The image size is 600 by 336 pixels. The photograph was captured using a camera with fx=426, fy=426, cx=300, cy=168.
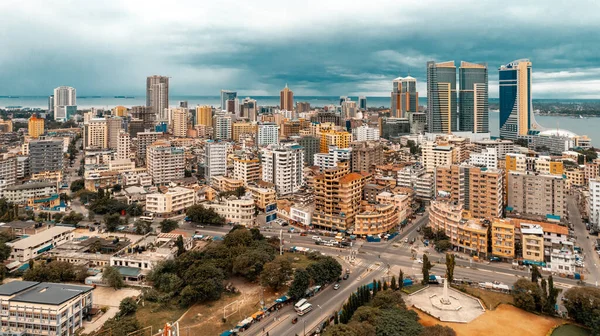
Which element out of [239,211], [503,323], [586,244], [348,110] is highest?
[348,110]

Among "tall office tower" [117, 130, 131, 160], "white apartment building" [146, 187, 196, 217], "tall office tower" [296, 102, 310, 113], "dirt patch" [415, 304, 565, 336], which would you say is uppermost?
"tall office tower" [296, 102, 310, 113]

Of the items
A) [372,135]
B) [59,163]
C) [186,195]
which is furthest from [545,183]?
→ [59,163]

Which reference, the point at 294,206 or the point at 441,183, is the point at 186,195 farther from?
the point at 441,183

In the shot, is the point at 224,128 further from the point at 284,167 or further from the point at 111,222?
the point at 111,222

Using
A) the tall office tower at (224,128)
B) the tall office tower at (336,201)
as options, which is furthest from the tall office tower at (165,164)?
the tall office tower at (224,128)

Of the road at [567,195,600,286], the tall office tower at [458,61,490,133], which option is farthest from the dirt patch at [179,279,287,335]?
the tall office tower at [458,61,490,133]

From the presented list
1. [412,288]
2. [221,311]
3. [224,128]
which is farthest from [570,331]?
[224,128]

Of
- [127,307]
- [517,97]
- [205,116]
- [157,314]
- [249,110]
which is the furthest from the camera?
[249,110]

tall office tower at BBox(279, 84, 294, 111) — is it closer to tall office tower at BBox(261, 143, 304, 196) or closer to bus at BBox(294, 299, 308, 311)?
tall office tower at BBox(261, 143, 304, 196)
